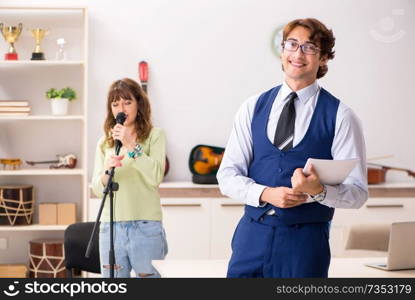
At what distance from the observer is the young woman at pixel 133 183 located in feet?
11.3

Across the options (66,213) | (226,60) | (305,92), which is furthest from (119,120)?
(226,60)

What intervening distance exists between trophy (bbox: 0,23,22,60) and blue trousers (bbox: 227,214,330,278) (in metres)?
3.73

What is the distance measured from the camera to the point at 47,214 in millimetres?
5715

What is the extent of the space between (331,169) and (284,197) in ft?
0.54

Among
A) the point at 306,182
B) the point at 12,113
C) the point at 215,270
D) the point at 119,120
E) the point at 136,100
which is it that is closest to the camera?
the point at 306,182

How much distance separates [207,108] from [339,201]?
3.67m

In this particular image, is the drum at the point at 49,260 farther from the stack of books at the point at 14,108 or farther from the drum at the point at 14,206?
the stack of books at the point at 14,108

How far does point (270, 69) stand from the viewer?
19.9 ft

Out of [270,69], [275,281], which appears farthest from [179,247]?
[275,281]

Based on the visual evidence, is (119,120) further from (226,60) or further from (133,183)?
(226,60)

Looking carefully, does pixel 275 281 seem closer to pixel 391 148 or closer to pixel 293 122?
pixel 293 122

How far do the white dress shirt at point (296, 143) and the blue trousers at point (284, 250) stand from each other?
0.30 ft

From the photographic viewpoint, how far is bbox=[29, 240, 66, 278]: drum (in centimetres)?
566

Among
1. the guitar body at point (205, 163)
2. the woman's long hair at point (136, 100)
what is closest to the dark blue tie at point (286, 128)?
the woman's long hair at point (136, 100)
